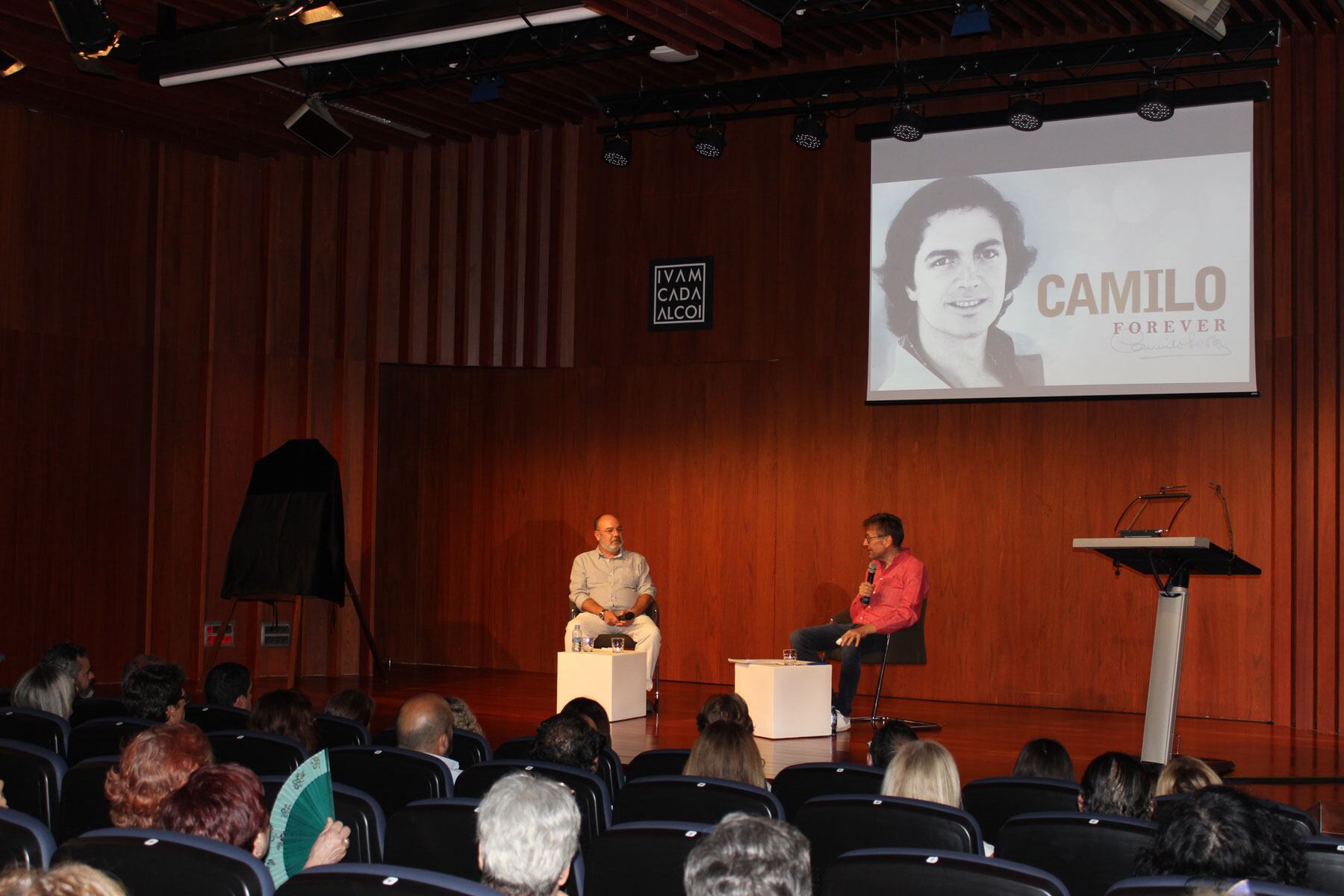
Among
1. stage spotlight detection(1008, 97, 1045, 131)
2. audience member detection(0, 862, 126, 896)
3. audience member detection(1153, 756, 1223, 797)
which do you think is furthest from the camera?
stage spotlight detection(1008, 97, 1045, 131)

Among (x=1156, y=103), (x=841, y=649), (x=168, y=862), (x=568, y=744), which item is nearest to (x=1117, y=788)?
(x=568, y=744)

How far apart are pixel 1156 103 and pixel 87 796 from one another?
6734 millimetres

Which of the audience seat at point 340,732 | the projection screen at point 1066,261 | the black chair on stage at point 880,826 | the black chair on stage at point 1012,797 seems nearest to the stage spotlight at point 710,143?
the projection screen at point 1066,261

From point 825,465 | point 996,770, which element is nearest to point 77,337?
point 825,465

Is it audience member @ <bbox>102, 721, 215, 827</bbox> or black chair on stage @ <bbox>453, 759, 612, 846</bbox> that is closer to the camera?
audience member @ <bbox>102, 721, 215, 827</bbox>

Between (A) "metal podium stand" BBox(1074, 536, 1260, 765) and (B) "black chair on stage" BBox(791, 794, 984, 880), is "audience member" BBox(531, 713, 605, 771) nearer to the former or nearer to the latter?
(B) "black chair on stage" BBox(791, 794, 984, 880)

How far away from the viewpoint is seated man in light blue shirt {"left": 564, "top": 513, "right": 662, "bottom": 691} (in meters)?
8.18

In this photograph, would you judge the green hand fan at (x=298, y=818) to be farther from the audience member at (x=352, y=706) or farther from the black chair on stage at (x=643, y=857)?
the audience member at (x=352, y=706)

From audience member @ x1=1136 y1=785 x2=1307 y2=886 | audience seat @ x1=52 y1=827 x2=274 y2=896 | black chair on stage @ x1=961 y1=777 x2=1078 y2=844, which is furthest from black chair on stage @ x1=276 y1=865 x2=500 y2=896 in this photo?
black chair on stage @ x1=961 y1=777 x2=1078 y2=844

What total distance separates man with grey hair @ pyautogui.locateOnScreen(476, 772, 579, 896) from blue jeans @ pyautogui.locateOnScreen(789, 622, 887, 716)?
5173 mm

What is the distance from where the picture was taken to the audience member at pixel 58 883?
1664 millimetres

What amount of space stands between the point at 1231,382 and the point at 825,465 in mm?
2792

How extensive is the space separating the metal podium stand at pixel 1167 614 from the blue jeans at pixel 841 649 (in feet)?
5.57

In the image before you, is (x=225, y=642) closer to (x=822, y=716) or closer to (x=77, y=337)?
(x=77, y=337)
